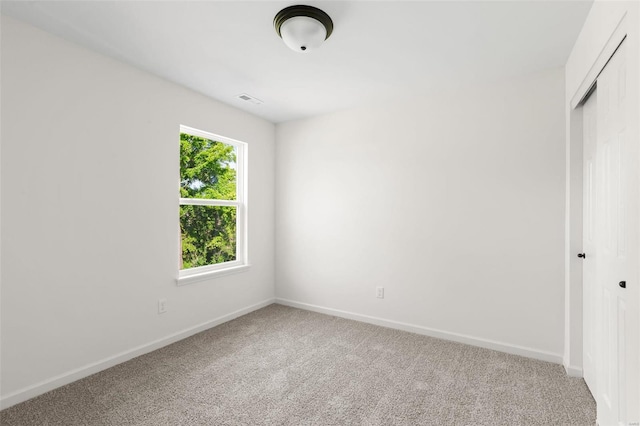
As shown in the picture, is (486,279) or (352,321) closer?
(486,279)

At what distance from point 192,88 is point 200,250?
163cm

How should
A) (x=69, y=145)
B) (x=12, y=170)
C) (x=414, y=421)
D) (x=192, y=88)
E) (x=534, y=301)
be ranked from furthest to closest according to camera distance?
(x=192, y=88)
(x=534, y=301)
(x=69, y=145)
(x=12, y=170)
(x=414, y=421)

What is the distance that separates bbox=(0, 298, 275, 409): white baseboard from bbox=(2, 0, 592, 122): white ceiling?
2.35m

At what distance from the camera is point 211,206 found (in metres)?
3.42

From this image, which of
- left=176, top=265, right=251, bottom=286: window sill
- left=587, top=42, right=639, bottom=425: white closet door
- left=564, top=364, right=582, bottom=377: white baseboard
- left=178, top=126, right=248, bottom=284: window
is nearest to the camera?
left=587, top=42, right=639, bottom=425: white closet door

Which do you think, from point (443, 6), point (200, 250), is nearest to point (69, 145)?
point (200, 250)

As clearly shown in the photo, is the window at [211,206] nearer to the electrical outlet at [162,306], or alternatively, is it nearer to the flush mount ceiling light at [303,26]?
the electrical outlet at [162,306]

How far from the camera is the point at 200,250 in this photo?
3291mm

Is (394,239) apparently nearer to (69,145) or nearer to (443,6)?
(443,6)

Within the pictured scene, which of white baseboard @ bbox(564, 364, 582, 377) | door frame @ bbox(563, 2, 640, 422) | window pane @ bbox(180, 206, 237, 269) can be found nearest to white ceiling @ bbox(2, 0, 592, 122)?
door frame @ bbox(563, 2, 640, 422)

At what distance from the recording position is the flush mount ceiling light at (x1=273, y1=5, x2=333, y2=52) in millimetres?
1825

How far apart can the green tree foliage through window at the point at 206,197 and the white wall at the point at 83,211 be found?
205mm

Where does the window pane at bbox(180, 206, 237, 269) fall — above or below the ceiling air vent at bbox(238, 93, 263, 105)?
below

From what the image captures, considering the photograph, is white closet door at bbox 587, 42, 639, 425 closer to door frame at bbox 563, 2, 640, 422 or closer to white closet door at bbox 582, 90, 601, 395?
white closet door at bbox 582, 90, 601, 395
